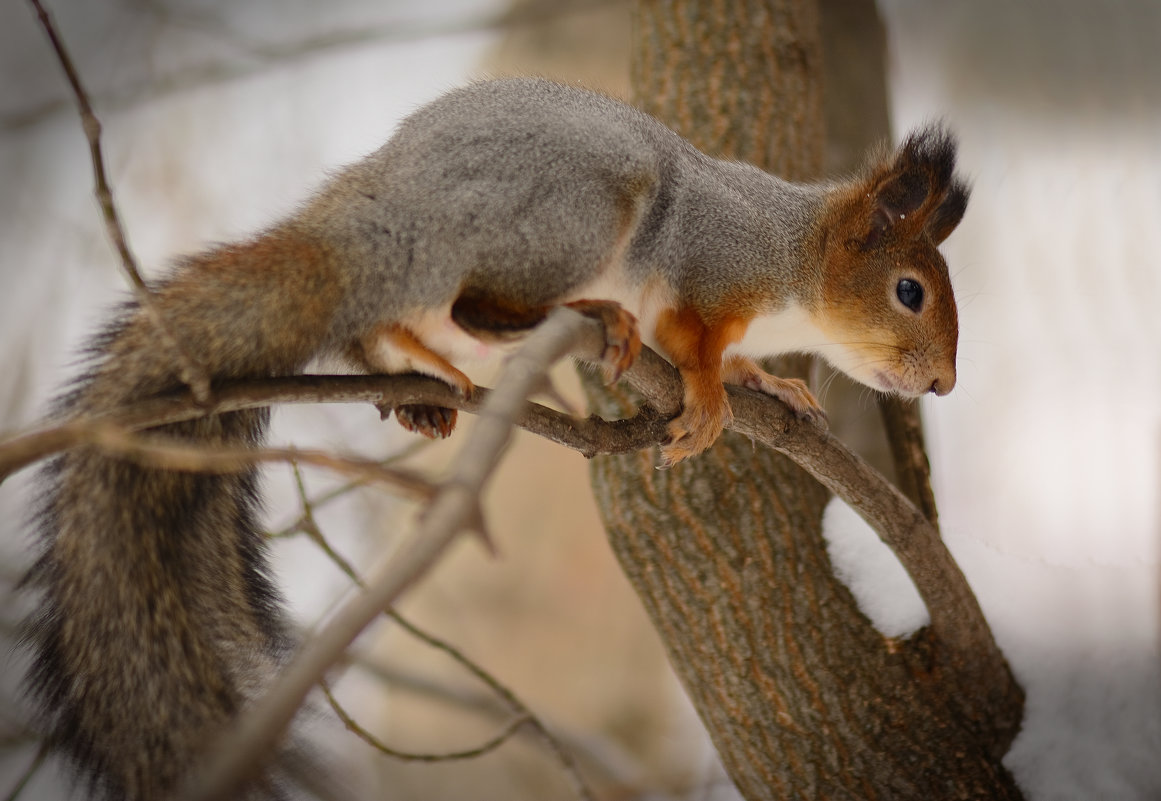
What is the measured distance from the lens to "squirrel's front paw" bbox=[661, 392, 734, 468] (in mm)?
1599

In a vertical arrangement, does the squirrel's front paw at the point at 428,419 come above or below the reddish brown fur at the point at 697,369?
below

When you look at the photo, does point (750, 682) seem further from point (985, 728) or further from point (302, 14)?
point (302, 14)

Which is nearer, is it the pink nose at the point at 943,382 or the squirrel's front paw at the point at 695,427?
the squirrel's front paw at the point at 695,427

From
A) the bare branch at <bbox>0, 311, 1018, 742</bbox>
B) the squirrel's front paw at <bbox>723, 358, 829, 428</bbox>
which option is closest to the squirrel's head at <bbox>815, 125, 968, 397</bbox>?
the squirrel's front paw at <bbox>723, 358, 829, 428</bbox>

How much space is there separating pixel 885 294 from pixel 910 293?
0.05 meters

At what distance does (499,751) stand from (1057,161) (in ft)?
11.4

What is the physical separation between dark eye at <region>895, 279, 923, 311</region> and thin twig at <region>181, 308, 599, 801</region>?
118cm

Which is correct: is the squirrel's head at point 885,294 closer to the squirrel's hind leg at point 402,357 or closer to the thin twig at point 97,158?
the squirrel's hind leg at point 402,357

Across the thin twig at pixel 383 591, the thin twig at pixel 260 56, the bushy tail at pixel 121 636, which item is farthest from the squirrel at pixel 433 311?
the thin twig at pixel 260 56

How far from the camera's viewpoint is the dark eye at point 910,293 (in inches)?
75.2

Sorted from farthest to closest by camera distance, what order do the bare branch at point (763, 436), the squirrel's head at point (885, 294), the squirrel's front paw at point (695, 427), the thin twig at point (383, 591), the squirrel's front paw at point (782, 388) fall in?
the squirrel's head at point (885, 294) → the squirrel's front paw at point (782, 388) → the squirrel's front paw at point (695, 427) → the bare branch at point (763, 436) → the thin twig at point (383, 591)

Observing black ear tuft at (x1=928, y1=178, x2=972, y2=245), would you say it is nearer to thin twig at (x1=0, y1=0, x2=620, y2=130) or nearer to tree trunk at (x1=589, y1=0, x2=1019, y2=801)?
tree trunk at (x1=589, y1=0, x2=1019, y2=801)

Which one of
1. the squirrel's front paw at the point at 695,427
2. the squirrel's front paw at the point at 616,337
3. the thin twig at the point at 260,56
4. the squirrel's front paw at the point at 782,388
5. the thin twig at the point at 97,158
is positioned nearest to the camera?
the thin twig at the point at 97,158

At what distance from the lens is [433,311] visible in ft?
4.91
